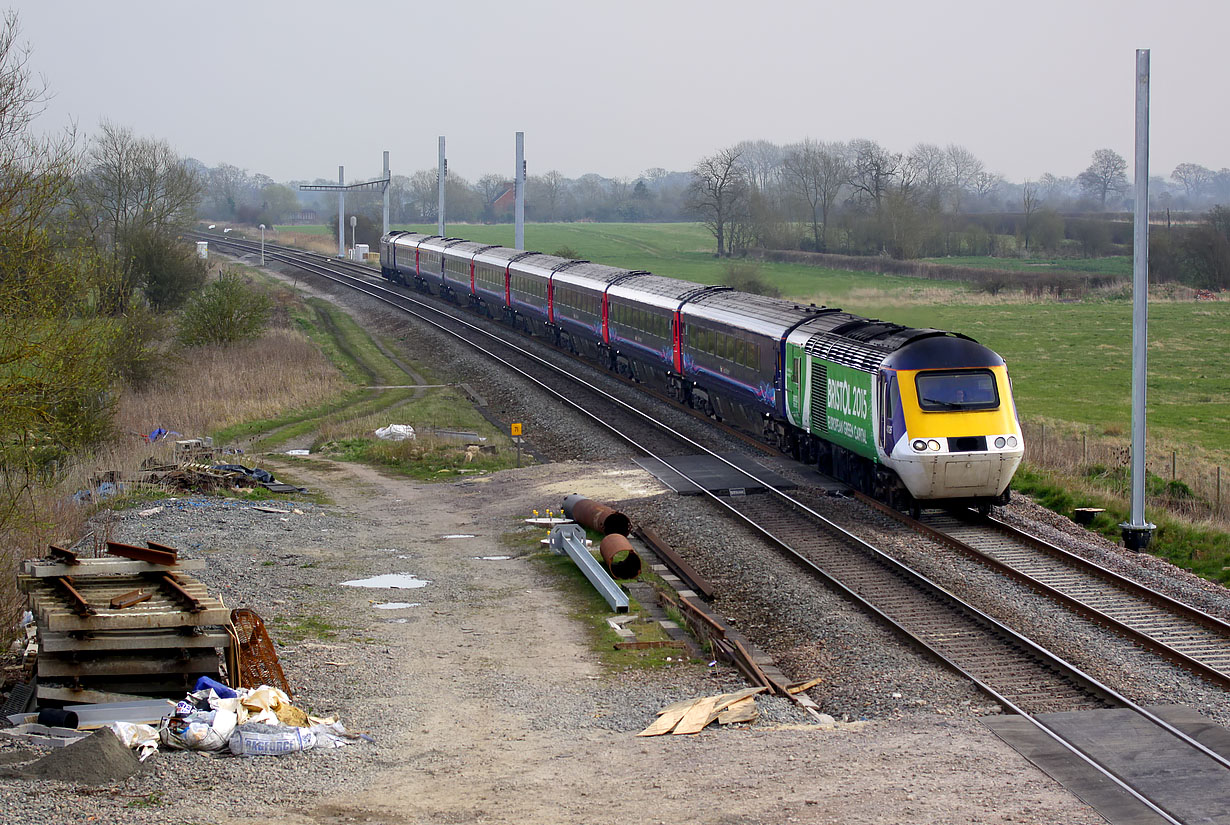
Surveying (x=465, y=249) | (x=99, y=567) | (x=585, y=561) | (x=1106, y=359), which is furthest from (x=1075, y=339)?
(x=99, y=567)

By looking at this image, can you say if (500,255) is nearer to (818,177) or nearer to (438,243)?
(438,243)

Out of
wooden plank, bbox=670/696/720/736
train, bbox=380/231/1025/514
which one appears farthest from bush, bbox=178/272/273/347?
wooden plank, bbox=670/696/720/736

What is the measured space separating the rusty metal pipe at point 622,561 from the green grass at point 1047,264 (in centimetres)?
6800

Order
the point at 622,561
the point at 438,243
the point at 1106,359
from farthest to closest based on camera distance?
the point at 438,243 < the point at 1106,359 < the point at 622,561

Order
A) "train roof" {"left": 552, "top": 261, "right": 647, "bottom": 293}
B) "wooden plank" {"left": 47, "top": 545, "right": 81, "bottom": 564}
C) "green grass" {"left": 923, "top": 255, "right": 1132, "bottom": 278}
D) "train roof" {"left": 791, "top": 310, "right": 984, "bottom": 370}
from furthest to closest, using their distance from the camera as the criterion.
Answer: "green grass" {"left": 923, "top": 255, "right": 1132, "bottom": 278} < "train roof" {"left": 552, "top": 261, "right": 647, "bottom": 293} < "train roof" {"left": 791, "top": 310, "right": 984, "bottom": 370} < "wooden plank" {"left": 47, "top": 545, "right": 81, "bottom": 564}

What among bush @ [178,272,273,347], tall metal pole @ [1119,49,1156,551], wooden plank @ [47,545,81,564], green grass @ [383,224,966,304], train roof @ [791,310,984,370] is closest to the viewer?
wooden plank @ [47,545,81,564]

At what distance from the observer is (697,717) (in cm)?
1203

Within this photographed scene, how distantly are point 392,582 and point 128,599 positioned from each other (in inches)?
258

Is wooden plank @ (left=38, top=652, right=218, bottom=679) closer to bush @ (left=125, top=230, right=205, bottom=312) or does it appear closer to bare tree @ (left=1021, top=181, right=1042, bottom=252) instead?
bush @ (left=125, top=230, right=205, bottom=312)

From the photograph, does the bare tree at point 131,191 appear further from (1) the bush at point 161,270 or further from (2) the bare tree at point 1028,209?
(2) the bare tree at point 1028,209

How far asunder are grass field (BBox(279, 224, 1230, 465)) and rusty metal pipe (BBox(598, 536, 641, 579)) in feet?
60.1

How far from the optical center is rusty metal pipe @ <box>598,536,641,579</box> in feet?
59.4

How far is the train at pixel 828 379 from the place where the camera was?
19797 millimetres

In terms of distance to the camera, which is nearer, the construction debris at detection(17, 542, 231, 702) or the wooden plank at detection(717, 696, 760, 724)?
the construction debris at detection(17, 542, 231, 702)
